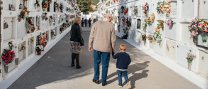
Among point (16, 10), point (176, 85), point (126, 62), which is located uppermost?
point (16, 10)

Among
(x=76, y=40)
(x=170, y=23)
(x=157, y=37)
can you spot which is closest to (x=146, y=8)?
(x=157, y=37)

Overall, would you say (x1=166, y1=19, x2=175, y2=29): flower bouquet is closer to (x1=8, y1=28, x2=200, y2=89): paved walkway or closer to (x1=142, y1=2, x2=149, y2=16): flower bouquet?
(x1=8, y1=28, x2=200, y2=89): paved walkway

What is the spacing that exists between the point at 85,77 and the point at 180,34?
3.11 meters

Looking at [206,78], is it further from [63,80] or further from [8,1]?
[8,1]

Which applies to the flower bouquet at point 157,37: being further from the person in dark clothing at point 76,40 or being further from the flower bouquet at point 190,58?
the person in dark clothing at point 76,40

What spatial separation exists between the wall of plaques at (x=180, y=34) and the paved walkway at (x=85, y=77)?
1.43 ft

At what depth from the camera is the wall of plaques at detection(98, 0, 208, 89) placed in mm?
6828

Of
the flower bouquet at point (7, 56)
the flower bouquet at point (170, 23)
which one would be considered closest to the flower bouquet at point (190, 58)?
the flower bouquet at point (170, 23)

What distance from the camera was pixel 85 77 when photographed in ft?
22.3

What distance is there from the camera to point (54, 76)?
682 centimetres

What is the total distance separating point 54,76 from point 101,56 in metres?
1.30

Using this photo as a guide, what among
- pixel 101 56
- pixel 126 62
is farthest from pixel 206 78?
pixel 101 56

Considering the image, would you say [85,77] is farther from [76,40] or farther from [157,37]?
[157,37]

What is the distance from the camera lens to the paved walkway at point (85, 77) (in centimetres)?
602
